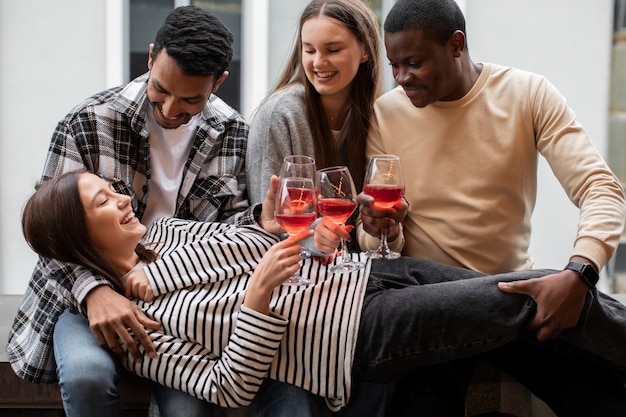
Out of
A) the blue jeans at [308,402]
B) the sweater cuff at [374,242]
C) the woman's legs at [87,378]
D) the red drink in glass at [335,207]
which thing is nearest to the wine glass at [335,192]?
the red drink in glass at [335,207]

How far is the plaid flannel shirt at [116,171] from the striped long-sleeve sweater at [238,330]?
22cm

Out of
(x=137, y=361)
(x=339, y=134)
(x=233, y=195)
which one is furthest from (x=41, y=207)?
(x=339, y=134)

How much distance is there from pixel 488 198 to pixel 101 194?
117 centimetres

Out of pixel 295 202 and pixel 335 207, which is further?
pixel 335 207

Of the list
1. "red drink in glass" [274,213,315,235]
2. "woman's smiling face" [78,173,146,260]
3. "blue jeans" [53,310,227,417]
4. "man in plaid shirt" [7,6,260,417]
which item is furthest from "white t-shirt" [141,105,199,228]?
"red drink in glass" [274,213,315,235]

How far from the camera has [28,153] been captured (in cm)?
396

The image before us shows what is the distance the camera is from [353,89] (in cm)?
264

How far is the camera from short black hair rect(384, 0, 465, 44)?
2.23 m

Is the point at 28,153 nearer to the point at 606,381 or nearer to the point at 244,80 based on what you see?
the point at 244,80

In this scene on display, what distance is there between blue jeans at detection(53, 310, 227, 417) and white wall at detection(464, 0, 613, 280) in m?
2.72

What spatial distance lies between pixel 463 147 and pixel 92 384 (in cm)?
130

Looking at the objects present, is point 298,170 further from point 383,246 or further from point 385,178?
point 383,246

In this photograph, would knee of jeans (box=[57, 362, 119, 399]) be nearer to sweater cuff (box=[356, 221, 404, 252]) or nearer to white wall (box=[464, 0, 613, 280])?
sweater cuff (box=[356, 221, 404, 252])

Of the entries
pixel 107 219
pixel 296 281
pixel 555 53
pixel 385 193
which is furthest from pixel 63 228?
pixel 555 53
